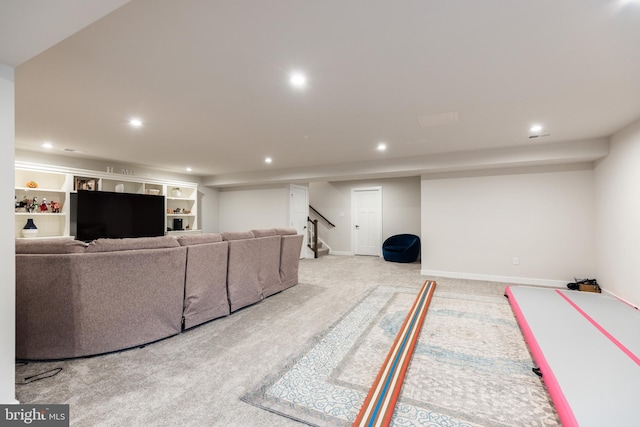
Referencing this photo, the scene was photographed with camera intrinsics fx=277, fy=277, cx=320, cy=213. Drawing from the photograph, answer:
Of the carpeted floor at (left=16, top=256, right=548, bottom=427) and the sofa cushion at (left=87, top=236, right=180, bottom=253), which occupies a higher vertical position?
the sofa cushion at (left=87, top=236, right=180, bottom=253)

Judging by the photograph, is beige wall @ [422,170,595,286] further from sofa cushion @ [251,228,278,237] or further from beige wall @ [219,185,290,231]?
beige wall @ [219,185,290,231]

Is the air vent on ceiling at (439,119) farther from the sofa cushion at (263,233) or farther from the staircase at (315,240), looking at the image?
the staircase at (315,240)

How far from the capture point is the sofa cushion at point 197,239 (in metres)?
2.90

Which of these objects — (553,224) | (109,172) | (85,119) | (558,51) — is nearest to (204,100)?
(85,119)

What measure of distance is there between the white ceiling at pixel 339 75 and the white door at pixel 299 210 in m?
3.17

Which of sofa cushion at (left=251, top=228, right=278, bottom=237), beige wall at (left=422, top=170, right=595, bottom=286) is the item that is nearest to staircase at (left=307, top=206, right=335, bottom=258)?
beige wall at (left=422, top=170, right=595, bottom=286)

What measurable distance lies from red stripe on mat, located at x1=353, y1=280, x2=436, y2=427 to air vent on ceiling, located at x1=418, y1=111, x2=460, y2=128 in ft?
7.68

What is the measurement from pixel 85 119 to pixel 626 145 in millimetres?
6899

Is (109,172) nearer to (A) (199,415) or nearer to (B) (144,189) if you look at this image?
(B) (144,189)

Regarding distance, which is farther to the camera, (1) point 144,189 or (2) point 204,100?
(1) point 144,189

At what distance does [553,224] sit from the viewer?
486 cm

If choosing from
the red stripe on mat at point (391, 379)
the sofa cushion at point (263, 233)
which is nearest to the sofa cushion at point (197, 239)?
the sofa cushion at point (263, 233)

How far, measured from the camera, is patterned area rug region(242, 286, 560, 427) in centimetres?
165

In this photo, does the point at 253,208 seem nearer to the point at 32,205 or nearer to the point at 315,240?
the point at 315,240
